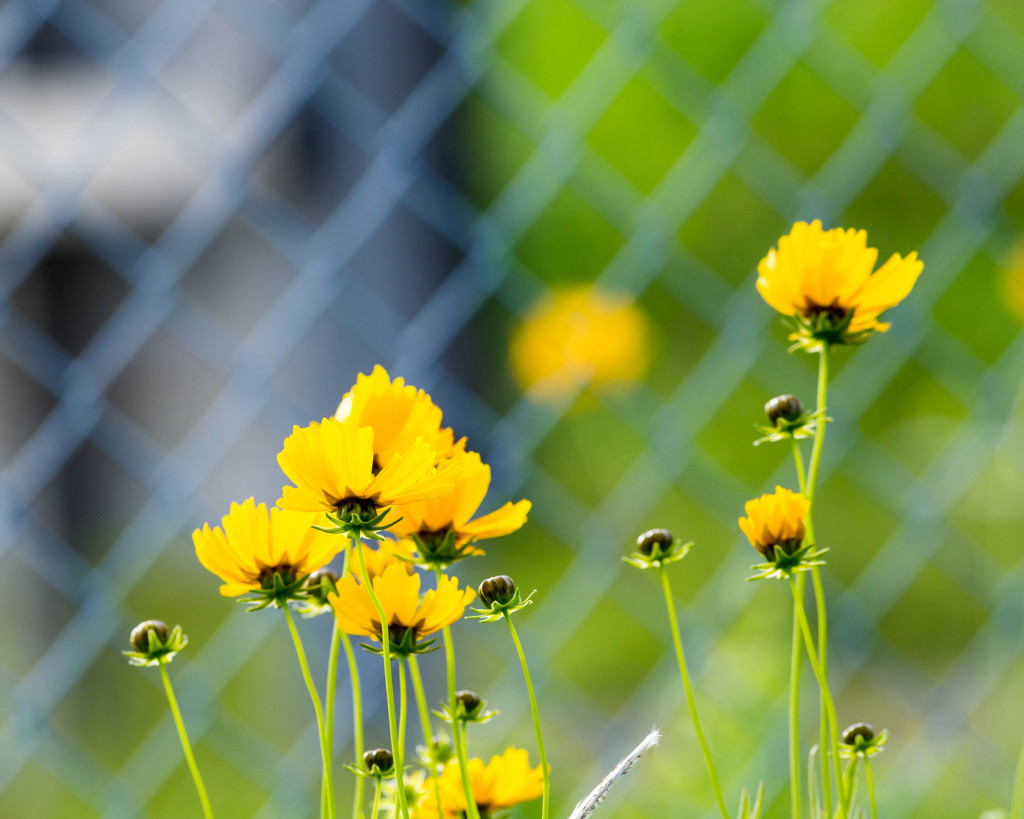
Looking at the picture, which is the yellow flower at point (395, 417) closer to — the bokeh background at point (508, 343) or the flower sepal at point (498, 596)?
the flower sepal at point (498, 596)

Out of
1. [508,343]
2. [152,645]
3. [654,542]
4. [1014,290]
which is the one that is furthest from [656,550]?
[1014,290]

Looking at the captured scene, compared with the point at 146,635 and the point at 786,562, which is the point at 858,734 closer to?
the point at 786,562

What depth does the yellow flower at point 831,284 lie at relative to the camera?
0.29 metres

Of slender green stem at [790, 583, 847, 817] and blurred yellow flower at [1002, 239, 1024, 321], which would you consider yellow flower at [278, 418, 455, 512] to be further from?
blurred yellow flower at [1002, 239, 1024, 321]

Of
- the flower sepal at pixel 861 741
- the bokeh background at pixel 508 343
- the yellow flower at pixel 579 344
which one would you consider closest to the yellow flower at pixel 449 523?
the flower sepal at pixel 861 741

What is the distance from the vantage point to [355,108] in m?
0.88

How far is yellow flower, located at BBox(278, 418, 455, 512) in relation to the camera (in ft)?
0.73

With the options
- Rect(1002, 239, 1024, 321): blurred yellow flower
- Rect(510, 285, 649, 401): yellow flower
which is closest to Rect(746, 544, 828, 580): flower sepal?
Rect(510, 285, 649, 401): yellow flower

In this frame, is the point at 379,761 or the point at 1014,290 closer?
the point at 379,761

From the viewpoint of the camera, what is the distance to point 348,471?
0.23 meters

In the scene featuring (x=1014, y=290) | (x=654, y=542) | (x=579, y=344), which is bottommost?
(x=654, y=542)

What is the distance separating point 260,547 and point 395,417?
0.15ft

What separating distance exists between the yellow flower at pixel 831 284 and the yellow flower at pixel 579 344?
0.99 meters

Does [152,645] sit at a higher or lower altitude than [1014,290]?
lower
